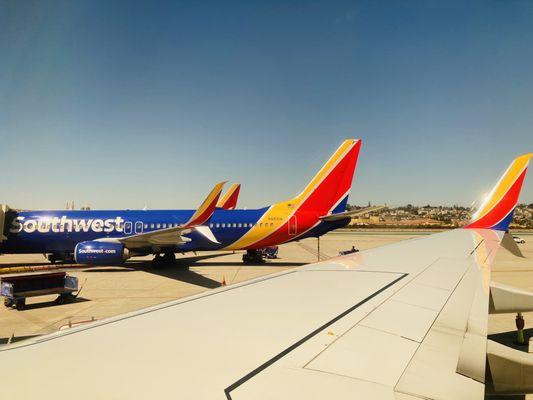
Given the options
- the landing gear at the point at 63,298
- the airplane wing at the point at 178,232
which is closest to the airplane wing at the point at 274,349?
the landing gear at the point at 63,298

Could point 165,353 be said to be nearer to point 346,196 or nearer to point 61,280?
point 61,280

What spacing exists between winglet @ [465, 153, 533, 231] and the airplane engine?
17928 millimetres

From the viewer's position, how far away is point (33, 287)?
12.1m

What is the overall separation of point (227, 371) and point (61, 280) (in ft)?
45.4

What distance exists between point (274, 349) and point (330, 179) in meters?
20.0

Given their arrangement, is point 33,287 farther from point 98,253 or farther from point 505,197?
point 505,197

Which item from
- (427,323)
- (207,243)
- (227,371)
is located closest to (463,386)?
(427,323)

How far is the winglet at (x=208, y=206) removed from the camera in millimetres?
16969

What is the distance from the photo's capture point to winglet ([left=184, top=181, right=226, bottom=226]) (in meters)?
17.0

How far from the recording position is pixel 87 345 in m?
1.91

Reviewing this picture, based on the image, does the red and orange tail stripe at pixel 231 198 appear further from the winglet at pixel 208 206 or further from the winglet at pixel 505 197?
the winglet at pixel 505 197

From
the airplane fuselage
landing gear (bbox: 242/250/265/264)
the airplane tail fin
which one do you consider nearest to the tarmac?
landing gear (bbox: 242/250/265/264)

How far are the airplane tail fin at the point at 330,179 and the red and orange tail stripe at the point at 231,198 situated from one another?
1666 centimetres

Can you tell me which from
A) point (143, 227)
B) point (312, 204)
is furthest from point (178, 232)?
point (312, 204)
